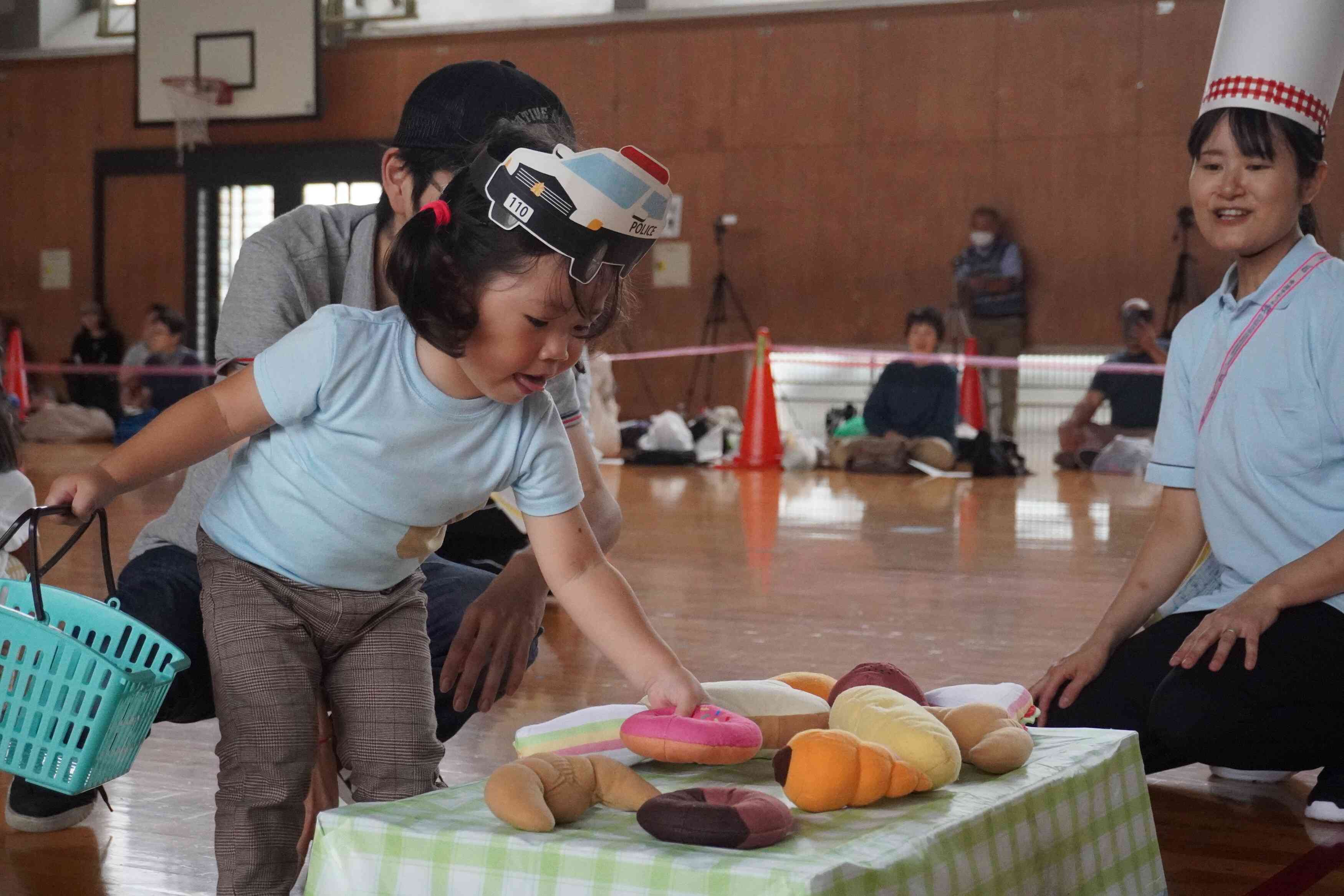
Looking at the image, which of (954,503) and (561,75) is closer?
(954,503)

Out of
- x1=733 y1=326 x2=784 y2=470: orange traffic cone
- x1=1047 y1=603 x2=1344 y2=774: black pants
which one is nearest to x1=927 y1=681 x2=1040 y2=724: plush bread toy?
x1=1047 y1=603 x2=1344 y2=774: black pants

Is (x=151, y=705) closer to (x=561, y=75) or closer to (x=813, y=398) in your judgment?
(x=813, y=398)

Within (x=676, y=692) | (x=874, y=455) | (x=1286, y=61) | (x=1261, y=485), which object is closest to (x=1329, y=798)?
(x=1261, y=485)

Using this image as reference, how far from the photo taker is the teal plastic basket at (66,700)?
4.43ft

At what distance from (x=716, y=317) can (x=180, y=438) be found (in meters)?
10.1

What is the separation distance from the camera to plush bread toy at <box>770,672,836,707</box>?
1689mm

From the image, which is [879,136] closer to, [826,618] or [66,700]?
[826,618]

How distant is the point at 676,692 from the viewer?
1.42m

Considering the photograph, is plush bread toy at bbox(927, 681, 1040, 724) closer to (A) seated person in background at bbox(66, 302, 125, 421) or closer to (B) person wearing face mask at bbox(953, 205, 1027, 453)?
(B) person wearing face mask at bbox(953, 205, 1027, 453)

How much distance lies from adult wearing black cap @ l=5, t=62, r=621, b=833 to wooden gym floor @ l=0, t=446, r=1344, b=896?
34 centimetres

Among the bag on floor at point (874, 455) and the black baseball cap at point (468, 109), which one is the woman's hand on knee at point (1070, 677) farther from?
the bag on floor at point (874, 455)

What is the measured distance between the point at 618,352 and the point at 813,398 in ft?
5.44

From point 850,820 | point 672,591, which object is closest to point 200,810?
point 850,820

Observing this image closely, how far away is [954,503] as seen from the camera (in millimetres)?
6941
